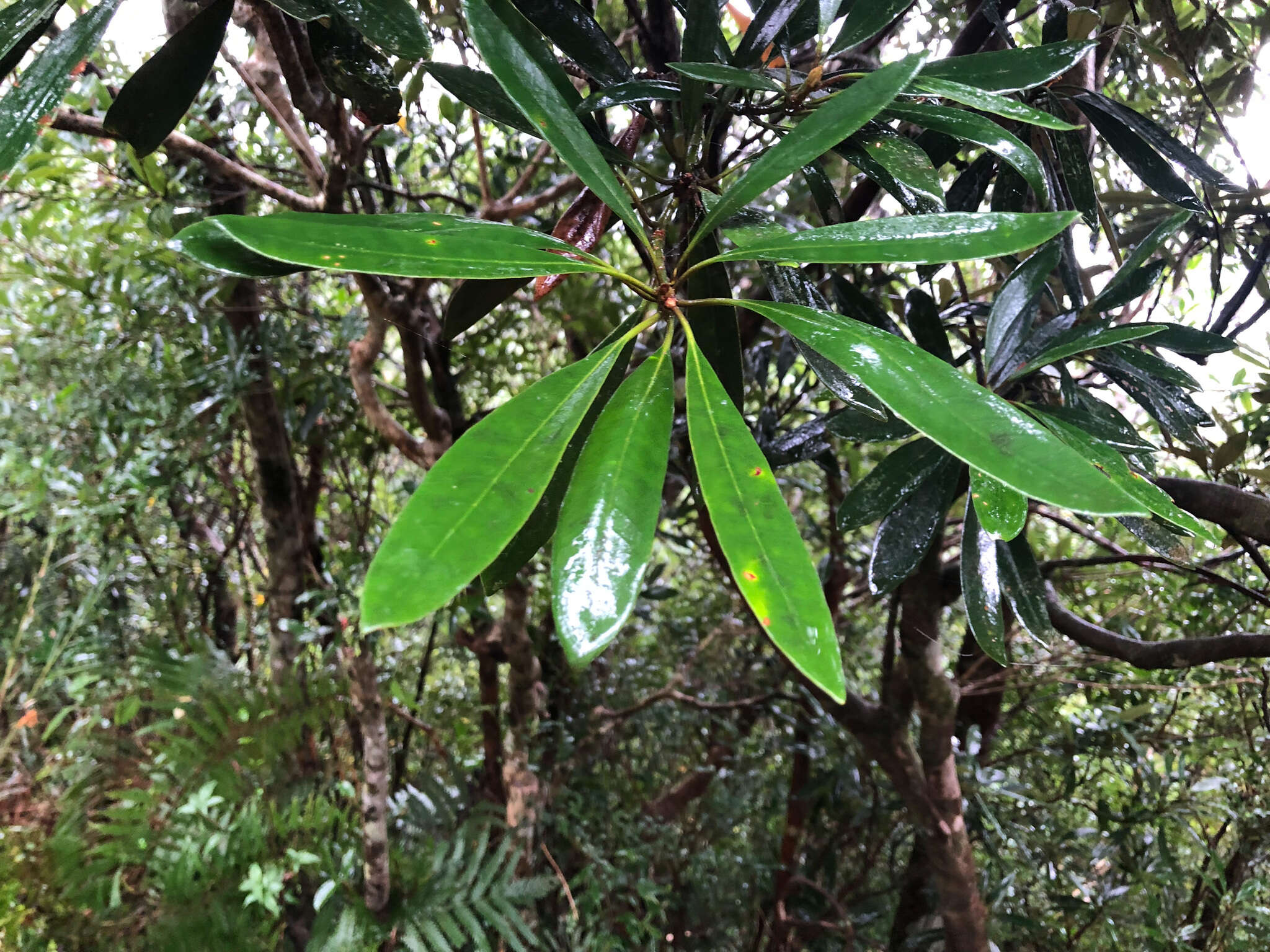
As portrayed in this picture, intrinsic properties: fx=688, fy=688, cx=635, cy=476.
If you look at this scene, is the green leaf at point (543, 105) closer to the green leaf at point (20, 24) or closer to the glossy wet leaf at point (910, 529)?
the green leaf at point (20, 24)

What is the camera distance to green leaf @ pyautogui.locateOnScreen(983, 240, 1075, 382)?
53 centimetres

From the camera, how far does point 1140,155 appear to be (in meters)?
0.59

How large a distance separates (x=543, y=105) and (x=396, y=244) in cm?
11

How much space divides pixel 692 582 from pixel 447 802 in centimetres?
84

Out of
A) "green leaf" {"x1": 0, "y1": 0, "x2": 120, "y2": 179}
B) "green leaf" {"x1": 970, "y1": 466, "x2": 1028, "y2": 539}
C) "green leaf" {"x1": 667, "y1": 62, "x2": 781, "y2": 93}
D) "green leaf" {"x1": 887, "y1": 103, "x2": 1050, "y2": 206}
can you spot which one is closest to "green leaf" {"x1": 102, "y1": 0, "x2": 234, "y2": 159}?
"green leaf" {"x1": 0, "y1": 0, "x2": 120, "y2": 179}

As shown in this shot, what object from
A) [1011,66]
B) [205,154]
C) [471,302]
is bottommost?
[471,302]

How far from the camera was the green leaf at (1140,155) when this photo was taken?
58cm

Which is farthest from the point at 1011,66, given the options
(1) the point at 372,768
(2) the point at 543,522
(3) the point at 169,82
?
(1) the point at 372,768

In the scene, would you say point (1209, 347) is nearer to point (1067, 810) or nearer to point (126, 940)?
point (1067, 810)

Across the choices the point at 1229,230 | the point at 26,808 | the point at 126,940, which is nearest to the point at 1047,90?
the point at 1229,230

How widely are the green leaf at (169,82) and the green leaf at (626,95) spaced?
240mm

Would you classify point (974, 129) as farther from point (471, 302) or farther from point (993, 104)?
point (471, 302)

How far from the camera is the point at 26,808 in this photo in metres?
1.31

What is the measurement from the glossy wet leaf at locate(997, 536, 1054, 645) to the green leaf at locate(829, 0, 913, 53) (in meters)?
0.41
